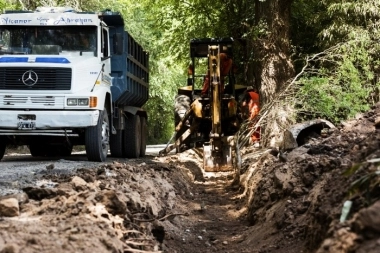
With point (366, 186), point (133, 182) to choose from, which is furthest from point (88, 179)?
point (366, 186)

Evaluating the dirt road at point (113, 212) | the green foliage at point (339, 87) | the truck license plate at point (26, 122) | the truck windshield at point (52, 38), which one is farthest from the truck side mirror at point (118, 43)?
the green foliage at point (339, 87)

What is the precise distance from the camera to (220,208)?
31.5ft

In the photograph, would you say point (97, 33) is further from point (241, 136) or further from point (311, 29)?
point (311, 29)

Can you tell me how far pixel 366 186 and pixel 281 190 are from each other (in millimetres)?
3114

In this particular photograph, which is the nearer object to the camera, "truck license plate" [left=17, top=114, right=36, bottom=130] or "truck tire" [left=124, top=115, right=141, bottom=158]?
"truck license plate" [left=17, top=114, right=36, bottom=130]

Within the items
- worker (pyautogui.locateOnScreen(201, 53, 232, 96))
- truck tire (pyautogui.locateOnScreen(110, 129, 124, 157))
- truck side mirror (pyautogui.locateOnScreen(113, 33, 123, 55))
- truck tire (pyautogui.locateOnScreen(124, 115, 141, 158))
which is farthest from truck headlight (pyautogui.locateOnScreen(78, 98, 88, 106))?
truck tire (pyautogui.locateOnScreen(124, 115, 141, 158))

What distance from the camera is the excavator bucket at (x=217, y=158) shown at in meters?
13.5

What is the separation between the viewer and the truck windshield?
41.0 feet

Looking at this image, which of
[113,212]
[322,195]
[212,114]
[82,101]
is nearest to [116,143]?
[212,114]

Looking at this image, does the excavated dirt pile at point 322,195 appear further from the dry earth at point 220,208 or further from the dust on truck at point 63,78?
the dust on truck at point 63,78

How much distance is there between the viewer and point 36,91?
37.9 ft

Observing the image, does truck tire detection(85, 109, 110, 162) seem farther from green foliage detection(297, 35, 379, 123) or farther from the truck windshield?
green foliage detection(297, 35, 379, 123)

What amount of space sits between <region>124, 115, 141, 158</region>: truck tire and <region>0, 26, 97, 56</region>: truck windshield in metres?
3.70

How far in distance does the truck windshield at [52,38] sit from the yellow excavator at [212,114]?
3.00m
